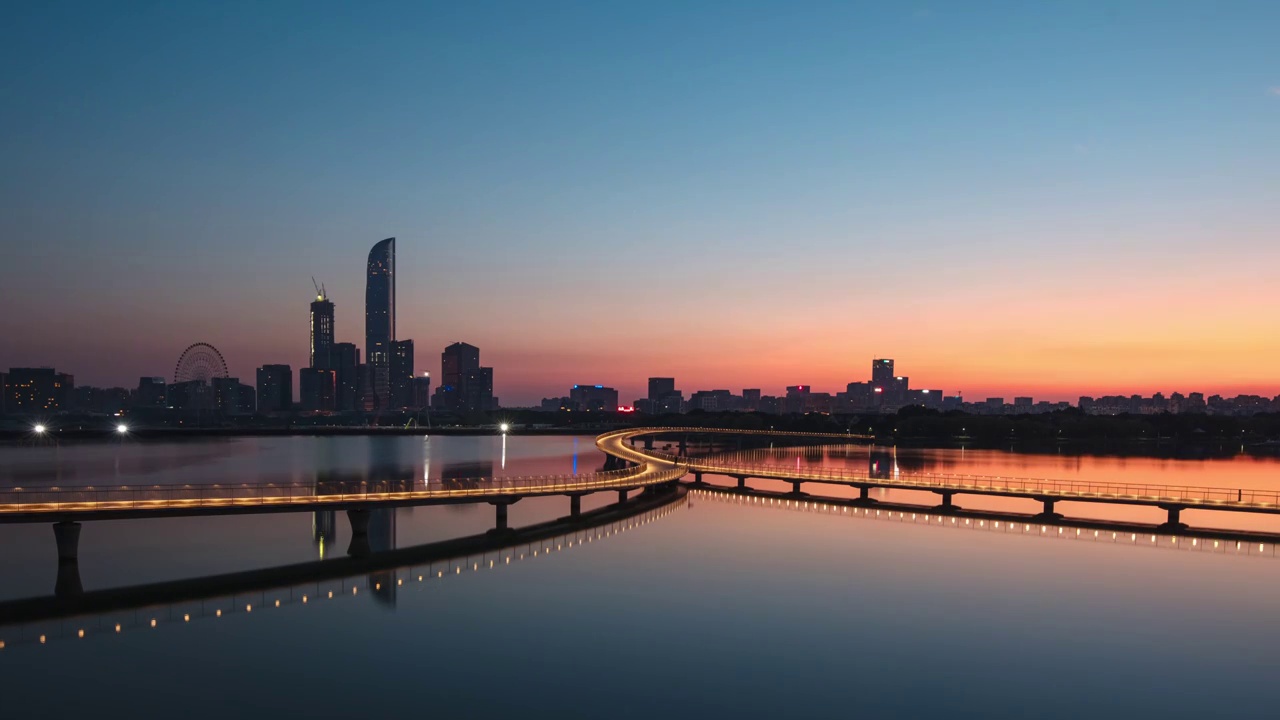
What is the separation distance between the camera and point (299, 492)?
84.2m

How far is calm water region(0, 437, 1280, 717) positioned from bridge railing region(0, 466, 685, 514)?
391 centimetres

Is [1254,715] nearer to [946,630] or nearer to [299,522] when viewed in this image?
[946,630]

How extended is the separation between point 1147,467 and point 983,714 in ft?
423

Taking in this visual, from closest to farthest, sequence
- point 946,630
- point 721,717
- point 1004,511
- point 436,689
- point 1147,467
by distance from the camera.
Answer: point 721,717 → point 436,689 → point 946,630 → point 1004,511 → point 1147,467

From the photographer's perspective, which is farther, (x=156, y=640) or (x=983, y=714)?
(x=156, y=640)

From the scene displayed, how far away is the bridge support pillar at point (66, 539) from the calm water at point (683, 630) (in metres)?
2.31

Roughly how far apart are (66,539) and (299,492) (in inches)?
1550

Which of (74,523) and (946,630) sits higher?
(74,523)

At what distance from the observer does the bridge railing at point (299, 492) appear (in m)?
44.9

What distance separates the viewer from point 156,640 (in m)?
35.9

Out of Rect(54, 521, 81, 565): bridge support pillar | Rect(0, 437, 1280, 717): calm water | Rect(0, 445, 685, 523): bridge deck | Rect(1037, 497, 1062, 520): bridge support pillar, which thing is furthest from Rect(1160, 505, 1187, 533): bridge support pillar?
Rect(54, 521, 81, 565): bridge support pillar

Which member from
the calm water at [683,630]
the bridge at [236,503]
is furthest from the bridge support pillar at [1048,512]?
the bridge at [236,503]

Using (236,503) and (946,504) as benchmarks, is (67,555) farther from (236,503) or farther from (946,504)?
(946,504)

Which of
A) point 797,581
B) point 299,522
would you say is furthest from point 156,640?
point 299,522
